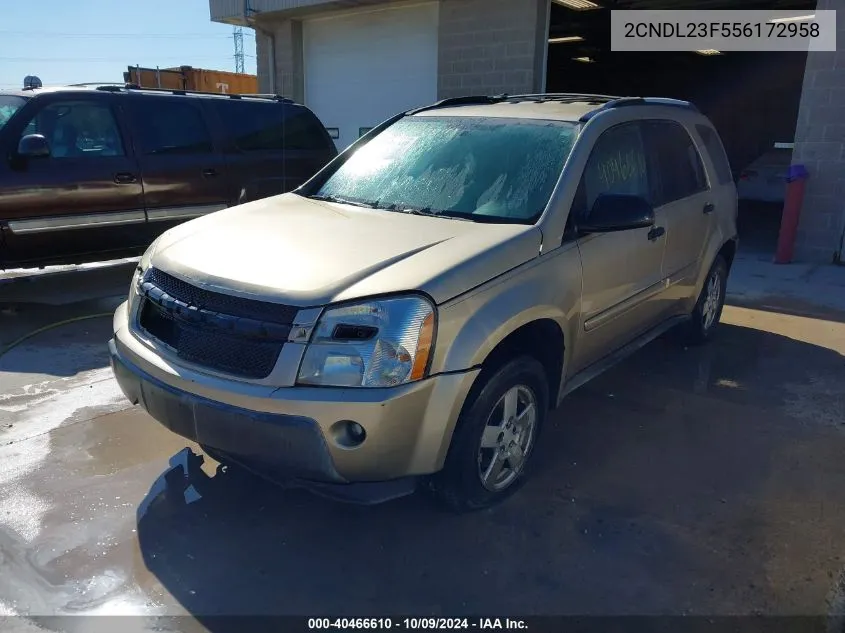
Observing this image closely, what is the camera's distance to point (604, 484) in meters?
3.51

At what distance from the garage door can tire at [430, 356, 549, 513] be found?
29.8 feet

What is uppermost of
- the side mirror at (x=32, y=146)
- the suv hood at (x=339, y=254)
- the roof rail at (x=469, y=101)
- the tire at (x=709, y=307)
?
the roof rail at (x=469, y=101)

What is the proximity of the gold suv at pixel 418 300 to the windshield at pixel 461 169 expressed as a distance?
1cm

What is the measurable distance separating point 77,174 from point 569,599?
5630 mm

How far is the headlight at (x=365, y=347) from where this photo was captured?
8.47 ft

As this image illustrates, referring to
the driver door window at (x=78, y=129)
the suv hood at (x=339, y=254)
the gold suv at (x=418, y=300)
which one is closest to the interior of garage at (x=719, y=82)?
the driver door window at (x=78, y=129)

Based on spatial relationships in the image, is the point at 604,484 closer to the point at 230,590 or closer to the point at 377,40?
the point at 230,590

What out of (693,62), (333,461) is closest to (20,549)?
(333,461)

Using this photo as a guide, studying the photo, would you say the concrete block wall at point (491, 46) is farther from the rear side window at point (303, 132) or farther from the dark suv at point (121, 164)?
the dark suv at point (121, 164)

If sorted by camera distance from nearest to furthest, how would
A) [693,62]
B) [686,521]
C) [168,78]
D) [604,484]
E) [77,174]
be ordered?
1. [686,521]
2. [604,484]
3. [77,174]
4. [168,78]
5. [693,62]

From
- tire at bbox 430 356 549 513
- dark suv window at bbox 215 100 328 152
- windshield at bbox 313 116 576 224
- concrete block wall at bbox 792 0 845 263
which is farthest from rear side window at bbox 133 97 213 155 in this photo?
concrete block wall at bbox 792 0 845 263

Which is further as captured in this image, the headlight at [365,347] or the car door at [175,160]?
the car door at [175,160]

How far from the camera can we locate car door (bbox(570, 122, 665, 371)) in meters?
3.57

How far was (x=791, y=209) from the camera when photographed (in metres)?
8.68
